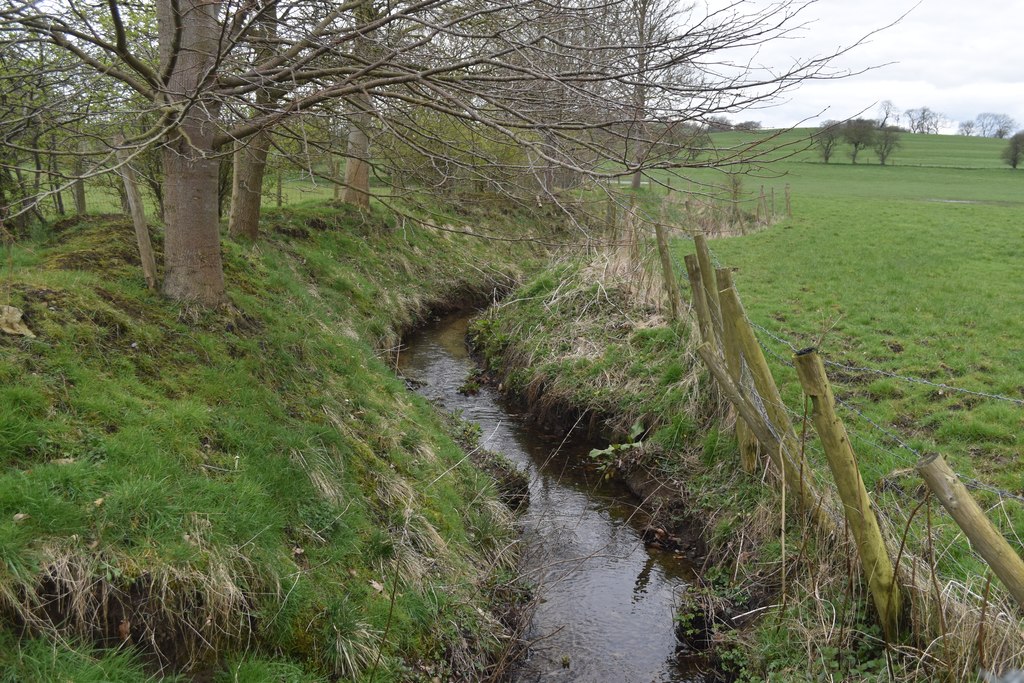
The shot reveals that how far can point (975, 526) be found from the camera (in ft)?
10.6

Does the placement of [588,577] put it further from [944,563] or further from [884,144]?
[884,144]

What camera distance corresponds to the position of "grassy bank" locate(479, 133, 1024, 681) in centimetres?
443

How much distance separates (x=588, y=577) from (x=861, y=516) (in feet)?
8.45

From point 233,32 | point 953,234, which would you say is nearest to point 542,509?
point 233,32

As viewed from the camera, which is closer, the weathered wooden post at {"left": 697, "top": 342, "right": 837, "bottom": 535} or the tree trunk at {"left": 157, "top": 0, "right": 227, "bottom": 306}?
the weathered wooden post at {"left": 697, "top": 342, "right": 837, "bottom": 535}

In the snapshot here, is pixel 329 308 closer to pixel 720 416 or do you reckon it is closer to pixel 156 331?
pixel 156 331

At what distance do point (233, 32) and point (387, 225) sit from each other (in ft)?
40.7

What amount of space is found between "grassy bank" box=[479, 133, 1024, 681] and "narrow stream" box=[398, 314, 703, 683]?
1.36 feet

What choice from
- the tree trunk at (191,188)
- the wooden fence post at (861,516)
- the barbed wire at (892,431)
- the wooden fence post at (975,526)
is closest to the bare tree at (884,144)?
the barbed wire at (892,431)

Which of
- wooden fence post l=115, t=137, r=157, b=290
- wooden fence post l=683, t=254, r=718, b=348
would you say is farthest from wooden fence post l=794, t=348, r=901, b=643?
wooden fence post l=115, t=137, r=157, b=290

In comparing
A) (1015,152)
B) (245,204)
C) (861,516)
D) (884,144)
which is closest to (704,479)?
(861,516)

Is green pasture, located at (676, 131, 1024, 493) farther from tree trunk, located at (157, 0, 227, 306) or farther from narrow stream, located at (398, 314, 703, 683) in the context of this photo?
tree trunk, located at (157, 0, 227, 306)

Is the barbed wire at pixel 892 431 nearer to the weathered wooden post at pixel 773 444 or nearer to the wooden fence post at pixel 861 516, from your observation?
the weathered wooden post at pixel 773 444

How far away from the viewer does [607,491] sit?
796 cm
